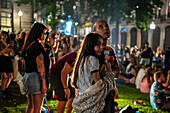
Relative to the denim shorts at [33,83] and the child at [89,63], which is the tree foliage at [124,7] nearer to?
Answer: the denim shorts at [33,83]

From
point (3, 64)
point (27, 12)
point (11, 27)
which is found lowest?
point (3, 64)

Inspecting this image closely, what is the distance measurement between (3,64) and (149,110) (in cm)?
445

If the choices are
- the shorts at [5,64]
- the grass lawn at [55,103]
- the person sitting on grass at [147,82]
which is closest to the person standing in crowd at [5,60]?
the shorts at [5,64]

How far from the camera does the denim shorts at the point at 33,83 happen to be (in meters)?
3.74

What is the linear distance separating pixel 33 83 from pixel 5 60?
3.37m

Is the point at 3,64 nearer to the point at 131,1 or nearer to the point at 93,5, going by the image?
the point at 93,5

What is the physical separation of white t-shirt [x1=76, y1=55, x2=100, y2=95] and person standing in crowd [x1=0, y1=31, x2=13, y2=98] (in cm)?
438

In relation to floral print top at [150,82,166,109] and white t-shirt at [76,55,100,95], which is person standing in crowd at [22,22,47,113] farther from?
floral print top at [150,82,166,109]

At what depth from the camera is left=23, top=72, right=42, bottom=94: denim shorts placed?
12.3ft

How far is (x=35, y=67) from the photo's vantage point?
3.76 metres

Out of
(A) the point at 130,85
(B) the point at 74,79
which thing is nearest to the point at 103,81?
(B) the point at 74,79

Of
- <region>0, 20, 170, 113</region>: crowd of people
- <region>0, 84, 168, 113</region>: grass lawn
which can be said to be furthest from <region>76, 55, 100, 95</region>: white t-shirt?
<region>0, 84, 168, 113</region>: grass lawn

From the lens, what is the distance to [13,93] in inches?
282

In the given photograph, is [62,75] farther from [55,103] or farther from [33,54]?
[55,103]
